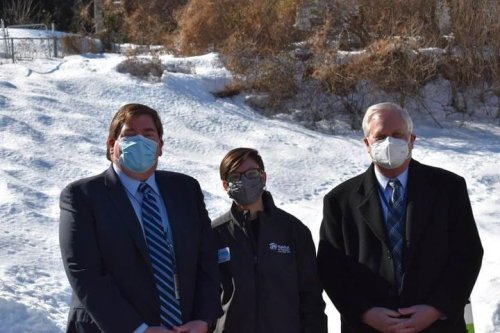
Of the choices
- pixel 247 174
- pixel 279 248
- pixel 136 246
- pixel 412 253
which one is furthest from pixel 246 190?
pixel 412 253

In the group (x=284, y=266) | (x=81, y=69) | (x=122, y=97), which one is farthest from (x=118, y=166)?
(x=81, y=69)

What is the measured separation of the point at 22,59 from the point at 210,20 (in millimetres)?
3816

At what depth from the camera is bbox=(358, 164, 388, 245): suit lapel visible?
13.4 ft

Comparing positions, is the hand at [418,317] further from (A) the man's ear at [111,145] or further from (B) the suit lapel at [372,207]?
(A) the man's ear at [111,145]

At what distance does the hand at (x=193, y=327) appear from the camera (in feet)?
11.7

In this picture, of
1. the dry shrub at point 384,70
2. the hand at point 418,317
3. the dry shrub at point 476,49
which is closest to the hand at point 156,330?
the hand at point 418,317

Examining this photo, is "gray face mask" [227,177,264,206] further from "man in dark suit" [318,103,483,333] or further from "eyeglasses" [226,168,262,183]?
"man in dark suit" [318,103,483,333]

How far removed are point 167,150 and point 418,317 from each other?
7704 mm

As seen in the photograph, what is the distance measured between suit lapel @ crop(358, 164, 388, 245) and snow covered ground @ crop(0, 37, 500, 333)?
2.23 metres

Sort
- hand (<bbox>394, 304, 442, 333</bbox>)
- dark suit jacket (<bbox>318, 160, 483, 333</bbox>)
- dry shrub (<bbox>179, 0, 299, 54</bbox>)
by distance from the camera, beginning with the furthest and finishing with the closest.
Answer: dry shrub (<bbox>179, 0, 299, 54</bbox>) < dark suit jacket (<bbox>318, 160, 483, 333</bbox>) < hand (<bbox>394, 304, 442, 333</bbox>)

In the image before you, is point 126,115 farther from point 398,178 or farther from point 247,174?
point 398,178

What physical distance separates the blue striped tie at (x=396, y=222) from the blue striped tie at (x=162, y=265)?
116 centimetres

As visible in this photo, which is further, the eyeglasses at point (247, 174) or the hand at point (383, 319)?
the eyeglasses at point (247, 174)

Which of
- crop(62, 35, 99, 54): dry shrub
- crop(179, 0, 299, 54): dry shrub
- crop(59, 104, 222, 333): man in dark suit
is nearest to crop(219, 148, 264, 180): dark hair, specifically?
crop(59, 104, 222, 333): man in dark suit
